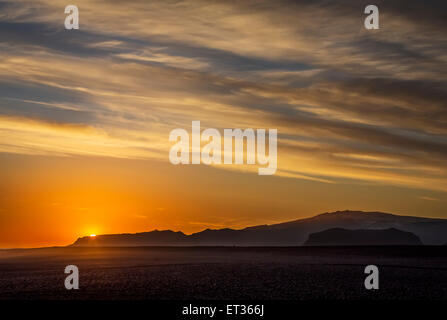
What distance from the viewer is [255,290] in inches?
1998

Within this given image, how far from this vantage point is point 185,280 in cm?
6131
